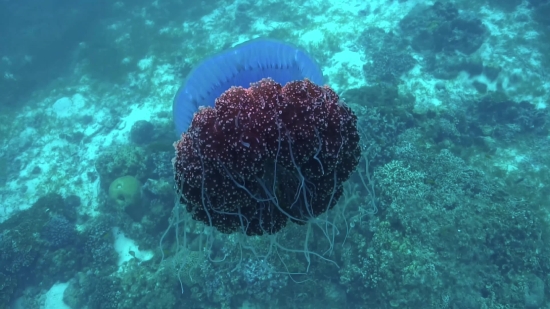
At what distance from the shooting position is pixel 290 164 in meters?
2.68

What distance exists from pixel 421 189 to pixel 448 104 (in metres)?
5.41

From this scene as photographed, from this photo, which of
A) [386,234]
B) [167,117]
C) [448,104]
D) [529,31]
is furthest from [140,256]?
[529,31]

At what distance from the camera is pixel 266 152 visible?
2.58m

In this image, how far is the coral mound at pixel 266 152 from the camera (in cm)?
258

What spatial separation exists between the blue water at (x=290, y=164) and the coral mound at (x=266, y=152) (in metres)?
0.02

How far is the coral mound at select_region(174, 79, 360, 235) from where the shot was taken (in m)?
2.58

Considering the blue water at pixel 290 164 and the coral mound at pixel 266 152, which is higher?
the coral mound at pixel 266 152

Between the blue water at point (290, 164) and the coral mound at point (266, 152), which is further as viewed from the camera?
the blue water at point (290, 164)

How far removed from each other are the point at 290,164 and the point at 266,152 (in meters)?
0.24

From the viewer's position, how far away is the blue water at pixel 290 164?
9.48 feet

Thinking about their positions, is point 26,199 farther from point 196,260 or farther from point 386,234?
point 386,234

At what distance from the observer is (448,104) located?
39.0ft

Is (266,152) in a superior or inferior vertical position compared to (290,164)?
superior

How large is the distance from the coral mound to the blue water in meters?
0.02
